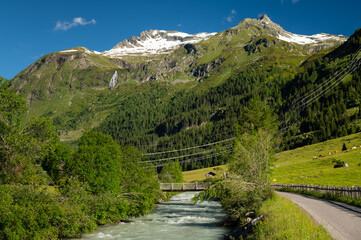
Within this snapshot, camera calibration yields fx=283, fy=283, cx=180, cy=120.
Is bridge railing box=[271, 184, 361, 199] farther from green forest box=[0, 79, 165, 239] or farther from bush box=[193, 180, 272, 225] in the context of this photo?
green forest box=[0, 79, 165, 239]

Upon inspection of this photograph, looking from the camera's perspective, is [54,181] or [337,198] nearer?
[337,198]

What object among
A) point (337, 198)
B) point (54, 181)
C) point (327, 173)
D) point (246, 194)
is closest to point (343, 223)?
point (337, 198)

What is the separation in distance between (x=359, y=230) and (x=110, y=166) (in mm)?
34937

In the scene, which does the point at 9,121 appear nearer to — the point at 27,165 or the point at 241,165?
the point at 27,165

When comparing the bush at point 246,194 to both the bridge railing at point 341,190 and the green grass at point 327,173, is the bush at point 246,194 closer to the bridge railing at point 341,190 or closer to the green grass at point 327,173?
the bridge railing at point 341,190

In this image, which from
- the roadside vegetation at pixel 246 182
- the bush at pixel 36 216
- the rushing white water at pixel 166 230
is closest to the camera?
the bush at pixel 36 216

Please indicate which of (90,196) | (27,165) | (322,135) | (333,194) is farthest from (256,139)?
(322,135)

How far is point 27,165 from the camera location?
35.4 meters

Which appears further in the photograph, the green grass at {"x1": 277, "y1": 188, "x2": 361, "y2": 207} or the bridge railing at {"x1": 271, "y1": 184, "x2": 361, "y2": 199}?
the bridge railing at {"x1": 271, "y1": 184, "x2": 361, "y2": 199}

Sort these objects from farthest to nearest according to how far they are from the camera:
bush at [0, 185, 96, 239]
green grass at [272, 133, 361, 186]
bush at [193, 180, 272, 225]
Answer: green grass at [272, 133, 361, 186] → bush at [193, 180, 272, 225] → bush at [0, 185, 96, 239]

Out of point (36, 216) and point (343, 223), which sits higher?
point (343, 223)

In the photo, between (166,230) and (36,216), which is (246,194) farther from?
(36,216)

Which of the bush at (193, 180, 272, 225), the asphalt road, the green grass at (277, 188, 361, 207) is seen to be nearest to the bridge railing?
the green grass at (277, 188, 361, 207)

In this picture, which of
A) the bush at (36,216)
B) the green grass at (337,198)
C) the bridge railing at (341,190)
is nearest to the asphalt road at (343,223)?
the green grass at (337,198)
